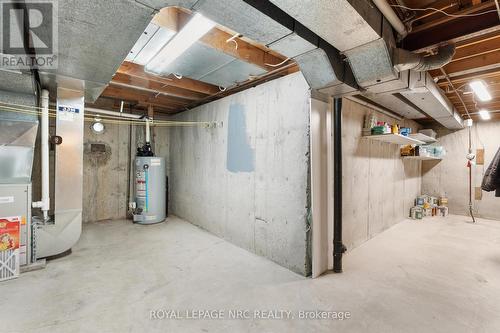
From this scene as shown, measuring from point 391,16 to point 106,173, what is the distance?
4.78 m

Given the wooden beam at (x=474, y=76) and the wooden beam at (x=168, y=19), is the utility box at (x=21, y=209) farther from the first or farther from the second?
the wooden beam at (x=474, y=76)

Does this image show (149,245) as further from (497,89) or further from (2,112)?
(497,89)

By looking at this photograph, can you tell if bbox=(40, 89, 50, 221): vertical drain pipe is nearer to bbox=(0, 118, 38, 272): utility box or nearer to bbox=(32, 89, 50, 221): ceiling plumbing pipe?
bbox=(32, 89, 50, 221): ceiling plumbing pipe

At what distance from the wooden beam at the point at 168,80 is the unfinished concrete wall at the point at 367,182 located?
192cm

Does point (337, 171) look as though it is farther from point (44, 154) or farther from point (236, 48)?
point (44, 154)

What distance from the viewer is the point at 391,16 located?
1.60 metres

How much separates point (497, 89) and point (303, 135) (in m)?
3.00

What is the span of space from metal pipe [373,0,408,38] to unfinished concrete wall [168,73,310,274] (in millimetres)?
863

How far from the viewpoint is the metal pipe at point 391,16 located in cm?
146

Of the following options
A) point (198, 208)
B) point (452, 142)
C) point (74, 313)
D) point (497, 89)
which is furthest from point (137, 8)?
point (452, 142)

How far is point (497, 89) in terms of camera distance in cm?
319

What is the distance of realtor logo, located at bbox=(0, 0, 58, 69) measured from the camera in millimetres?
1254

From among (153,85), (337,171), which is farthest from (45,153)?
(337,171)

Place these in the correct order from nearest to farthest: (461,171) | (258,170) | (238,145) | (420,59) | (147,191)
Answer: (420,59) → (258,170) → (238,145) → (147,191) → (461,171)
